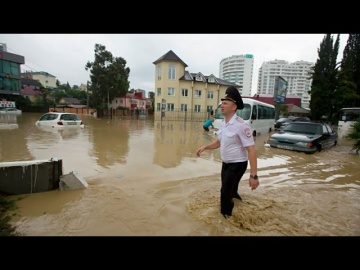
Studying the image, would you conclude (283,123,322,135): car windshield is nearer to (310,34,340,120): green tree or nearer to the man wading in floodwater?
the man wading in floodwater

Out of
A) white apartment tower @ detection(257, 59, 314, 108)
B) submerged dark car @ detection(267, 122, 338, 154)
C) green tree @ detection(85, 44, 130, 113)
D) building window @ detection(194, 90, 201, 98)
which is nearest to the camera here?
submerged dark car @ detection(267, 122, 338, 154)

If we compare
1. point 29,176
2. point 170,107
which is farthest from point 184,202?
point 170,107

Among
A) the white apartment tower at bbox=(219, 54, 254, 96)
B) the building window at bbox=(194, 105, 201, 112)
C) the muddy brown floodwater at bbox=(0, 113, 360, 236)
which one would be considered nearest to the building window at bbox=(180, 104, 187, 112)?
the building window at bbox=(194, 105, 201, 112)

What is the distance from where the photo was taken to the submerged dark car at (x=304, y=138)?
9.10 m

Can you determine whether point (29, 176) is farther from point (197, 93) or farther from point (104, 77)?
point (104, 77)

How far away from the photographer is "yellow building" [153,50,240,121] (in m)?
31.1

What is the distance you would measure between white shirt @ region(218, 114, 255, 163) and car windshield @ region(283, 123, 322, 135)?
29.6ft

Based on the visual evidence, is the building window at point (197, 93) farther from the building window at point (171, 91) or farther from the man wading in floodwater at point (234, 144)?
the man wading in floodwater at point (234, 144)

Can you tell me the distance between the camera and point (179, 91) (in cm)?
3216
